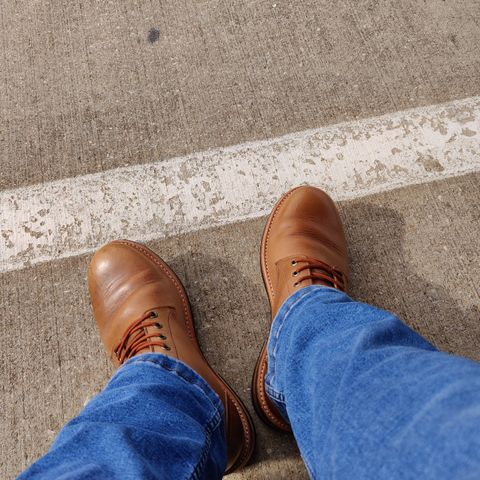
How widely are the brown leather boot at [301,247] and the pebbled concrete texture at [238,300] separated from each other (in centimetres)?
6

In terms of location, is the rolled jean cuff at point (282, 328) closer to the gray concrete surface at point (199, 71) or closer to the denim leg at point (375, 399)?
the denim leg at point (375, 399)

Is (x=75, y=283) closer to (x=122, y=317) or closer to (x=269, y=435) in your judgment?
(x=122, y=317)

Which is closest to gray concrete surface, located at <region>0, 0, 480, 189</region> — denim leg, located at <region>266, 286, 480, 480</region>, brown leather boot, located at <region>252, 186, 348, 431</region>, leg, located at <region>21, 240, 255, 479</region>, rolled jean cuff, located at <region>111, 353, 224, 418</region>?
brown leather boot, located at <region>252, 186, 348, 431</region>

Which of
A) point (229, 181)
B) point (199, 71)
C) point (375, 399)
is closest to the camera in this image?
point (375, 399)

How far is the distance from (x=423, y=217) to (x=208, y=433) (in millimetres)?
939

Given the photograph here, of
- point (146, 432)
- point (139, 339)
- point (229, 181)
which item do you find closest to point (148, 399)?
point (146, 432)

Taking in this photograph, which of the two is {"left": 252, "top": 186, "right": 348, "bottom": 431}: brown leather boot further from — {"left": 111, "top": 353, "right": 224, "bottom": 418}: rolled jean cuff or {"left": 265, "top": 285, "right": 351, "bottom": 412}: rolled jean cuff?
{"left": 111, "top": 353, "right": 224, "bottom": 418}: rolled jean cuff

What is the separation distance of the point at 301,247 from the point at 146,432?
740mm

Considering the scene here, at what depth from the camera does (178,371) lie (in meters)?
1.26

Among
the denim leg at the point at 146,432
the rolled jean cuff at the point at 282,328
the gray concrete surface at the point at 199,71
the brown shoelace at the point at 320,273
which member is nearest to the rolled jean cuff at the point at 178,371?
the denim leg at the point at 146,432

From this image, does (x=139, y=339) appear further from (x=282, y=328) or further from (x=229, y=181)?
(x=229, y=181)

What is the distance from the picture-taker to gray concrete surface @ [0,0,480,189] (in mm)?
1666

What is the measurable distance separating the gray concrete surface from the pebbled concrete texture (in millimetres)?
336

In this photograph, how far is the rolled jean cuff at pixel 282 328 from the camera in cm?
126
